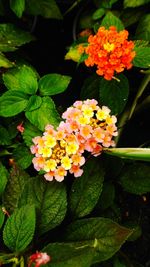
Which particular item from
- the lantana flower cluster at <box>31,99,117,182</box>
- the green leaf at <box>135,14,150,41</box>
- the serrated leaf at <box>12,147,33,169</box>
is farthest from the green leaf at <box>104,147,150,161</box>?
the green leaf at <box>135,14,150,41</box>

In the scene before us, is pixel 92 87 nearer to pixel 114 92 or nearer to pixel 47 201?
pixel 114 92

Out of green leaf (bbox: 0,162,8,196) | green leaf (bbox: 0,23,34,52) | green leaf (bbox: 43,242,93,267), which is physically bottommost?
green leaf (bbox: 43,242,93,267)

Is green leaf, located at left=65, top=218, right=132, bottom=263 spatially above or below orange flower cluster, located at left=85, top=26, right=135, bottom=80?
below

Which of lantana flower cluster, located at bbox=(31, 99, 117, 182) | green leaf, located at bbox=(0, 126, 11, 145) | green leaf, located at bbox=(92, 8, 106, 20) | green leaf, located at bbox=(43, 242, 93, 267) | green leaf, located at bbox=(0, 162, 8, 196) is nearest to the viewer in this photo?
green leaf, located at bbox=(43, 242, 93, 267)

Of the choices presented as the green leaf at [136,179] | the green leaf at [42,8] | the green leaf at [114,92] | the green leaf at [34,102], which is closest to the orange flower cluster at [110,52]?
the green leaf at [114,92]

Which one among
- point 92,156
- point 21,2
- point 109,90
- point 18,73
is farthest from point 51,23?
point 92,156

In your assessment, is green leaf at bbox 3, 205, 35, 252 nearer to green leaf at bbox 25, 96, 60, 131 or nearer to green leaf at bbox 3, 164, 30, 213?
green leaf at bbox 3, 164, 30, 213
